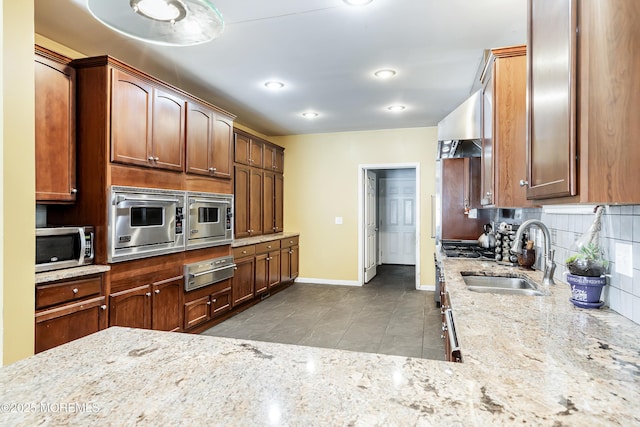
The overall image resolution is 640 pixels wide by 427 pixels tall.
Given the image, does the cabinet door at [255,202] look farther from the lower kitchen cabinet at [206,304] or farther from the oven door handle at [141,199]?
the oven door handle at [141,199]

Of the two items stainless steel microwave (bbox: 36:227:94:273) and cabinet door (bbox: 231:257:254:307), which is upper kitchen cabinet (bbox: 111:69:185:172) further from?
cabinet door (bbox: 231:257:254:307)

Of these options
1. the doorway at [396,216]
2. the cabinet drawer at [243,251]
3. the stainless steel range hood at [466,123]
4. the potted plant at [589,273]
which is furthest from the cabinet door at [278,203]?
the potted plant at [589,273]

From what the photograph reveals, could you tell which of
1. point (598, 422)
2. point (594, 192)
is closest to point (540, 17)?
point (594, 192)

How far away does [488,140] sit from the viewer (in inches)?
90.4

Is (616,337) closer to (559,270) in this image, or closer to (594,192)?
(594,192)

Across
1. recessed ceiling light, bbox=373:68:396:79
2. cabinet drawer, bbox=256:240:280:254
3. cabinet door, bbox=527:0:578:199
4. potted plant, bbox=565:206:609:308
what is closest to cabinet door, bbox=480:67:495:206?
potted plant, bbox=565:206:609:308

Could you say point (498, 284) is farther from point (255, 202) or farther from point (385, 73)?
point (255, 202)

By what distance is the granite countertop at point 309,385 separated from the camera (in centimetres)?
65

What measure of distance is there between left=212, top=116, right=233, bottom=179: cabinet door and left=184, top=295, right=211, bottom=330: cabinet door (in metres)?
1.29

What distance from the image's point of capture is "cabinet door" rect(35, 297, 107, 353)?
2.12 m

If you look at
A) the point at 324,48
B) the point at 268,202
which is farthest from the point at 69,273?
the point at 268,202

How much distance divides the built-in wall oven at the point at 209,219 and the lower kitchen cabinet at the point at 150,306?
1.44 feet

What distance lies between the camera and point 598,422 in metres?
0.65

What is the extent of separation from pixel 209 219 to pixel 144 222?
84cm
